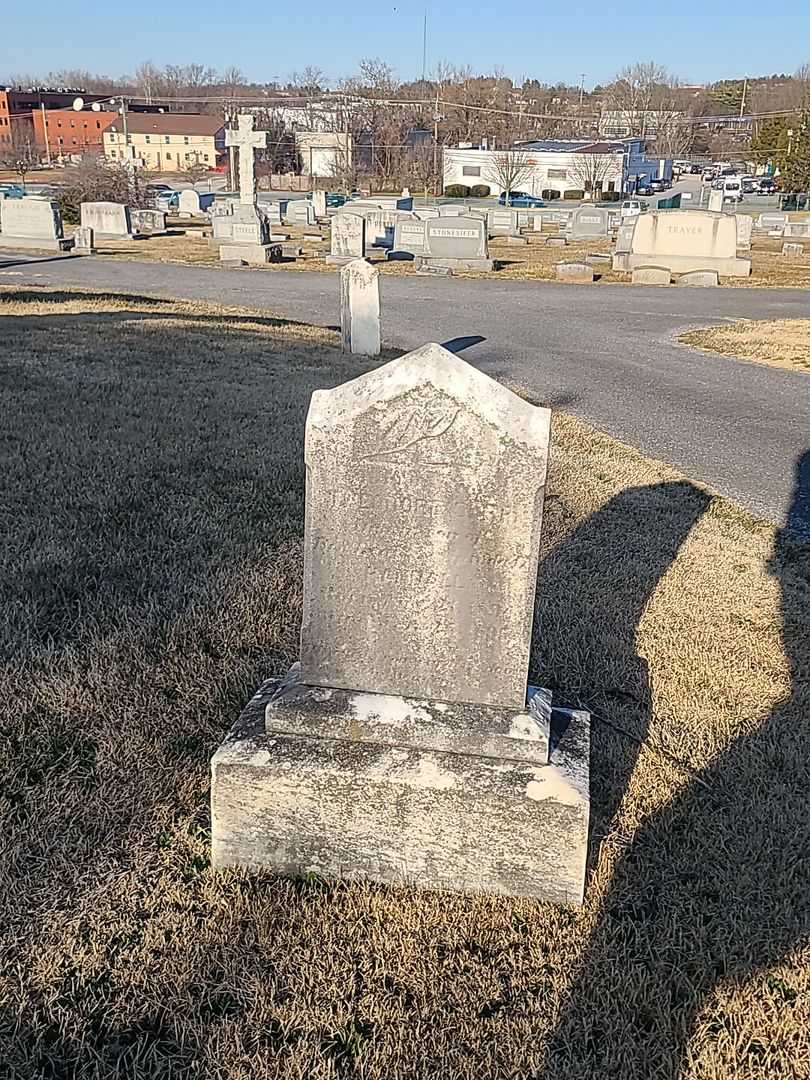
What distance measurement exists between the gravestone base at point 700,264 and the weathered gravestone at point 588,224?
32.7ft

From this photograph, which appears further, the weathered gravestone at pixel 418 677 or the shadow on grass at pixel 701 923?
the weathered gravestone at pixel 418 677

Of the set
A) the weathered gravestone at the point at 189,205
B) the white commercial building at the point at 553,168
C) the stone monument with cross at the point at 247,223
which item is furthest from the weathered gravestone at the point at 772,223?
the weathered gravestone at the point at 189,205

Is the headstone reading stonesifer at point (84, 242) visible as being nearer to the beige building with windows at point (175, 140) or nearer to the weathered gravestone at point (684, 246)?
the weathered gravestone at point (684, 246)

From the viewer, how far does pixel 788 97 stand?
3484 inches

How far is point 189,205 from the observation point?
1454 inches

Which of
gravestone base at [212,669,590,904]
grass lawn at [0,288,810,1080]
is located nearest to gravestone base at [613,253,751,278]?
grass lawn at [0,288,810,1080]

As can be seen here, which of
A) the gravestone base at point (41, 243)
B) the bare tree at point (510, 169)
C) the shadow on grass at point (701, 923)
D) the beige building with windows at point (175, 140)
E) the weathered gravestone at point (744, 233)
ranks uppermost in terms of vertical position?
the beige building with windows at point (175, 140)

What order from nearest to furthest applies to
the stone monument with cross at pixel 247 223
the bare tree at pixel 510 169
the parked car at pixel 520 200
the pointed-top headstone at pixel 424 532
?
the pointed-top headstone at pixel 424 532 < the stone monument with cross at pixel 247 223 < the parked car at pixel 520 200 < the bare tree at pixel 510 169

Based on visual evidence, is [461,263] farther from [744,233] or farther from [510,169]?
[510,169]

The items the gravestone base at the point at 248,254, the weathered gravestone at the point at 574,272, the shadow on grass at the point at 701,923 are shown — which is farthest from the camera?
the gravestone base at the point at 248,254

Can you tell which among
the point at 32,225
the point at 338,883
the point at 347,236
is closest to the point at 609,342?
the point at 347,236

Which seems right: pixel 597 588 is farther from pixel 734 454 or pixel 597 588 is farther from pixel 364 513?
pixel 734 454

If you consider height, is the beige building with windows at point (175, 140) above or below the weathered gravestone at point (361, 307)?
above

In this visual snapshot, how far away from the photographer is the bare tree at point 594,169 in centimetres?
5953
